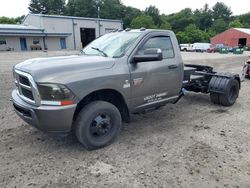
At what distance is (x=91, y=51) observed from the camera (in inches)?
190

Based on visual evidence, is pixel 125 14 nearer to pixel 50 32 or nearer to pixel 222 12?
pixel 50 32

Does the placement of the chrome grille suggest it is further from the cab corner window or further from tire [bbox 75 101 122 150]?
the cab corner window

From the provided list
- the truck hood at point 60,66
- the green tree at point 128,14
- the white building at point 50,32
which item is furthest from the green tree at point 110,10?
the truck hood at point 60,66

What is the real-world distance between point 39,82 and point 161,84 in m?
2.37

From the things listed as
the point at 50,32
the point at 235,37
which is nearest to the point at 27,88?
the point at 50,32

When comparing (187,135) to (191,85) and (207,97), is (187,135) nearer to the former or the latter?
(191,85)

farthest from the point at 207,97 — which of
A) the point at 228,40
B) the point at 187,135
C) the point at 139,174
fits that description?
the point at 228,40

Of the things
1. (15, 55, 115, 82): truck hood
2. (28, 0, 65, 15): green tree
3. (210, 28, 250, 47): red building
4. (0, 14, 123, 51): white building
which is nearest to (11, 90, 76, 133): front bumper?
(15, 55, 115, 82): truck hood

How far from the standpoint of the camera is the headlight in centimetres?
332

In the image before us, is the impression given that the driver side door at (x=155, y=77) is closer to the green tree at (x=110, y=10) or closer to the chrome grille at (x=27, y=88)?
the chrome grille at (x=27, y=88)

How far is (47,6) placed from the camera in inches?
3659

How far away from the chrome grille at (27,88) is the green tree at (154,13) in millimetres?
91585

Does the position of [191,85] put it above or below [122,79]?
below

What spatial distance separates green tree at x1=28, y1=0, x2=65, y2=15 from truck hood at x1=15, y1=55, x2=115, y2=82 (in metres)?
94.1
